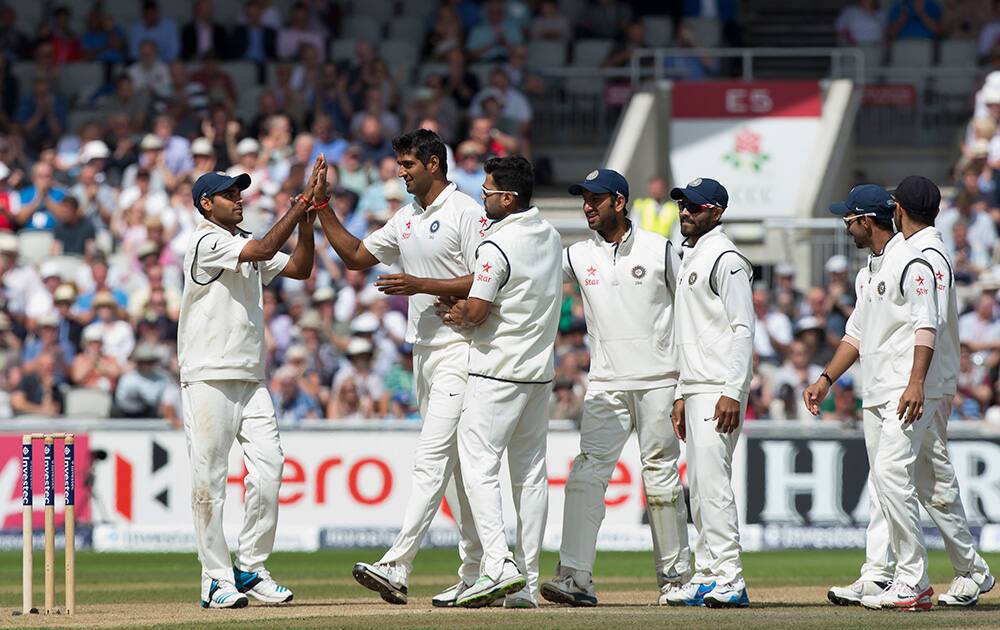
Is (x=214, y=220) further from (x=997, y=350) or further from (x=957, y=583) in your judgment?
(x=997, y=350)

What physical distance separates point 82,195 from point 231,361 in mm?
12841

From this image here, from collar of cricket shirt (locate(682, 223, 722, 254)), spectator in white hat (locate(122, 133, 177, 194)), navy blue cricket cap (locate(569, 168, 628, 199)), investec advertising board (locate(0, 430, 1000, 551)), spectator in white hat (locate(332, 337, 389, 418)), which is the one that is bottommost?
investec advertising board (locate(0, 430, 1000, 551))

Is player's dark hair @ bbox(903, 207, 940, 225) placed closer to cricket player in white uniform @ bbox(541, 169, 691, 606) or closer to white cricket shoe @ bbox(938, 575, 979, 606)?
cricket player in white uniform @ bbox(541, 169, 691, 606)

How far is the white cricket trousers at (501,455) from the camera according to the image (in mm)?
10180

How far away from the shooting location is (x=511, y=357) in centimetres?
1030

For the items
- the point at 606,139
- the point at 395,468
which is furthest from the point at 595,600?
the point at 606,139

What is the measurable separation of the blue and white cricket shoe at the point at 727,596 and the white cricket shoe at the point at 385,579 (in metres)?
1.63

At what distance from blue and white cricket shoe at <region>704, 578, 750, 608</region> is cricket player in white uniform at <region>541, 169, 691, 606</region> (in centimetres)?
50

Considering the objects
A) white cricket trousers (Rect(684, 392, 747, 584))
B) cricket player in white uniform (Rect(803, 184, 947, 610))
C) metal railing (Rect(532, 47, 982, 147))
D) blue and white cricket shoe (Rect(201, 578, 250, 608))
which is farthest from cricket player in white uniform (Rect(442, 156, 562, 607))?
metal railing (Rect(532, 47, 982, 147))

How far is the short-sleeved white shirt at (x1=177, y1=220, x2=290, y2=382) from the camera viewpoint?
1048cm

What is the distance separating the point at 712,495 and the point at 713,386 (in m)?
0.58

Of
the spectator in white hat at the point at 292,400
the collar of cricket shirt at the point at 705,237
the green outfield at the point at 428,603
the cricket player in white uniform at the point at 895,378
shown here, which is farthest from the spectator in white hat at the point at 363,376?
the cricket player in white uniform at the point at 895,378

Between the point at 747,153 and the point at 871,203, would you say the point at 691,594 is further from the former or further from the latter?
the point at 747,153

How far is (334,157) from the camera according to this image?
2277 cm
